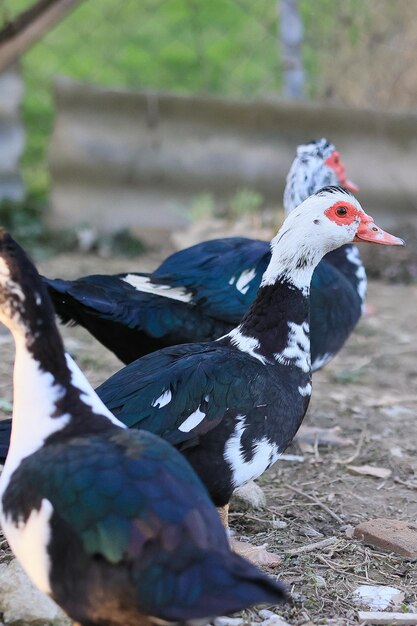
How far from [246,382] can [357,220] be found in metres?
0.82

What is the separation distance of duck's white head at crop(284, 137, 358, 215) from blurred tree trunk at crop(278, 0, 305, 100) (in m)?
2.28

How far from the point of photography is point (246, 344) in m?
3.40

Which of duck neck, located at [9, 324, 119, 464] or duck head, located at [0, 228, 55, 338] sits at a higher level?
duck head, located at [0, 228, 55, 338]

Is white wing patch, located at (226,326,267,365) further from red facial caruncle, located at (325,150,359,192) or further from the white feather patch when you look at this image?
red facial caruncle, located at (325,150,359,192)

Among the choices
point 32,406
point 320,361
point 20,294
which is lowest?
point 320,361

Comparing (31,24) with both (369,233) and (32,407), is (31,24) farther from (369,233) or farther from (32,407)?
(32,407)

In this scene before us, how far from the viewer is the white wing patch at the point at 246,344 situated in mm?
3363

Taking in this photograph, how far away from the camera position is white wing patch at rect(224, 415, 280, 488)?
10.2 feet

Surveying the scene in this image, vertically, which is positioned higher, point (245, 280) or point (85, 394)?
point (85, 394)

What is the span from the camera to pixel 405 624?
285 centimetres

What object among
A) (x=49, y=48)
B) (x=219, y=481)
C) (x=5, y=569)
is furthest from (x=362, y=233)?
(x=49, y=48)

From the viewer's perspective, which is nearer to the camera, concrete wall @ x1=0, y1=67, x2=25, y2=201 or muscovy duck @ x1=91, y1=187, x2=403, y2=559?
muscovy duck @ x1=91, y1=187, x2=403, y2=559

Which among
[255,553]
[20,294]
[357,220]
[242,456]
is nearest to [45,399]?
[20,294]

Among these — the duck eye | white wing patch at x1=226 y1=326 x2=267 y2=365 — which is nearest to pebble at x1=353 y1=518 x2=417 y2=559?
white wing patch at x1=226 y1=326 x2=267 y2=365
